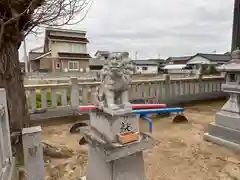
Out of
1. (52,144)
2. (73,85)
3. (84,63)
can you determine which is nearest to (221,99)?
(73,85)

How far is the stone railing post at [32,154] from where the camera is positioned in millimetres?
2220

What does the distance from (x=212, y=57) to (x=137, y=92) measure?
27.4 m

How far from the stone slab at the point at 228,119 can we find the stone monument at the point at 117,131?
81.8 inches

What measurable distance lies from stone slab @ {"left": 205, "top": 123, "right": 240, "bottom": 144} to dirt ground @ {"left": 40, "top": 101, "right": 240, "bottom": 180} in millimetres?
206

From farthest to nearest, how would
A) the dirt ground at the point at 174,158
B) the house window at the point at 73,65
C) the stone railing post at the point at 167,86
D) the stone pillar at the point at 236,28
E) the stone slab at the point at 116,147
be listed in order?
the house window at the point at 73,65
the stone pillar at the point at 236,28
the stone railing post at the point at 167,86
the dirt ground at the point at 174,158
the stone slab at the point at 116,147

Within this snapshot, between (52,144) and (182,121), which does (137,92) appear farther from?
(52,144)

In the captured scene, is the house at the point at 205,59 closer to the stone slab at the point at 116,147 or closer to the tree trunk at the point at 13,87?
the tree trunk at the point at 13,87

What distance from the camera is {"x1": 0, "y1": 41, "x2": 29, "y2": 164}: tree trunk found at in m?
2.69

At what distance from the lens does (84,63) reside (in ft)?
71.6

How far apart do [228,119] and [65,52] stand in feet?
63.7

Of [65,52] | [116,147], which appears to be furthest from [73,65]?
[116,147]

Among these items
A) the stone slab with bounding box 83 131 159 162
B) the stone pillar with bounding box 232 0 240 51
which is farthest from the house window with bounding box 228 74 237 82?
the stone pillar with bounding box 232 0 240 51

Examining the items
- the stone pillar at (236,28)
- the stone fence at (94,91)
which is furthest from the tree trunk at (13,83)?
the stone pillar at (236,28)

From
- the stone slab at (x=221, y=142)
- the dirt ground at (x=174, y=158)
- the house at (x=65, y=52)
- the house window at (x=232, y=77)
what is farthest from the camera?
the house at (x=65, y=52)
